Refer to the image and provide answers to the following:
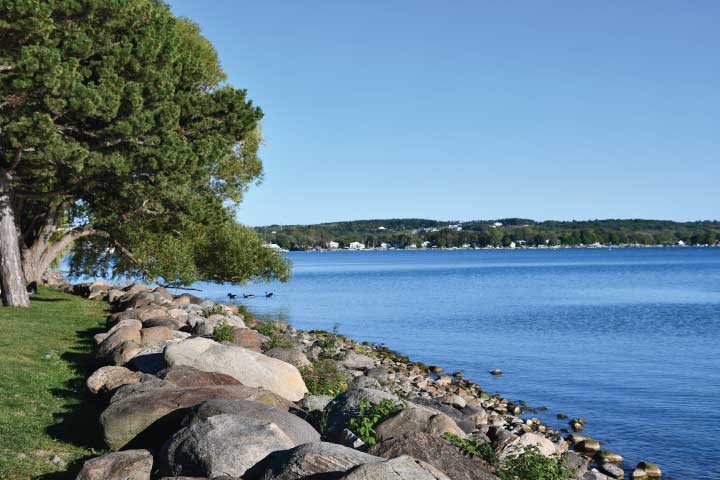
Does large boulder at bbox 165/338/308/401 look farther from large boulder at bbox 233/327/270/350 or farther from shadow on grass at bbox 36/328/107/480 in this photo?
large boulder at bbox 233/327/270/350

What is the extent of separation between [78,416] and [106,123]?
13987 millimetres

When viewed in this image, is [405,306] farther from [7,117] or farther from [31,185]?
[7,117]

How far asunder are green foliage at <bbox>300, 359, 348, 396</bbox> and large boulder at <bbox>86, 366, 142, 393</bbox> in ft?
13.5

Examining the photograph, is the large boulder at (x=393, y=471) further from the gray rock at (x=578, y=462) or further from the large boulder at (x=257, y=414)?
Result: the gray rock at (x=578, y=462)

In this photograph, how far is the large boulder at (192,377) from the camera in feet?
45.0

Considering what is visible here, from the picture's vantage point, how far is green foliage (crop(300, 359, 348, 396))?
1731 centimetres

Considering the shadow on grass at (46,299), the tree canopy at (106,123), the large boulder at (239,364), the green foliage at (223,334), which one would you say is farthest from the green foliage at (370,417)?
the shadow on grass at (46,299)

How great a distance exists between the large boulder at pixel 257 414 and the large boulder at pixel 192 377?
2446mm

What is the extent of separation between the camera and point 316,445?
9.00 m

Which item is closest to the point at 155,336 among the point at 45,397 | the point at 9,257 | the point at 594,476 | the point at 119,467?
the point at 45,397

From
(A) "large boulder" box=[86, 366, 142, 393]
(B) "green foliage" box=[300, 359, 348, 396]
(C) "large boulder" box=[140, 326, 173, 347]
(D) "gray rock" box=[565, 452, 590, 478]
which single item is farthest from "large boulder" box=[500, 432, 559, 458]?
(C) "large boulder" box=[140, 326, 173, 347]

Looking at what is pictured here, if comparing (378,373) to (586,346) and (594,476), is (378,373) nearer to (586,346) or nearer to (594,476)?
(594,476)

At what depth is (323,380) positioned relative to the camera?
1847 centimetres

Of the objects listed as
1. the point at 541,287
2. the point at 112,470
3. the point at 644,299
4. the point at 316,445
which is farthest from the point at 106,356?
the point at 541,287
